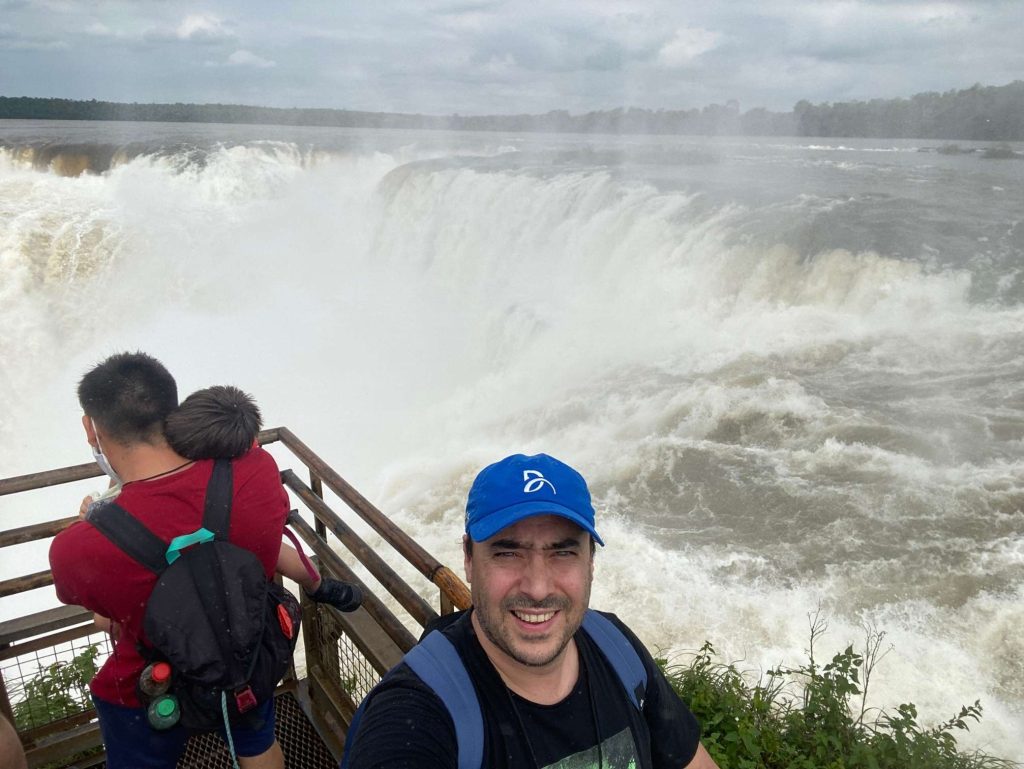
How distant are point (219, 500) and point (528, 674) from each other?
930 mm

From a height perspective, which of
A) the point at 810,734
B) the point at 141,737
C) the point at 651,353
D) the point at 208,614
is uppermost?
the point at 208,614

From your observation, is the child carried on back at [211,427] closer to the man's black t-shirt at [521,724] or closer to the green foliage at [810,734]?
the man's black t-shirt at [521,724]

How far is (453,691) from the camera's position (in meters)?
1.34

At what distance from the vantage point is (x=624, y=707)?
1467mm

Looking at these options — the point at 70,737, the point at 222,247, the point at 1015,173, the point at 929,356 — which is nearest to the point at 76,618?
the point at 70,737

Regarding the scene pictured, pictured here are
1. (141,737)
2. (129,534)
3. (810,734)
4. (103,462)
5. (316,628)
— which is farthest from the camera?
(810,734)

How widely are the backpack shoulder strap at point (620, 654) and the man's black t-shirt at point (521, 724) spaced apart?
0.01 metres

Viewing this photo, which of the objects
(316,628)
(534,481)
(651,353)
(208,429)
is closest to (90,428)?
(208,429)

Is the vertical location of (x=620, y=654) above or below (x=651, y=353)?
above

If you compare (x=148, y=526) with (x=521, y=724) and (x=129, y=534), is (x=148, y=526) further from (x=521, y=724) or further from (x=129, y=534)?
(x=521, y=724)

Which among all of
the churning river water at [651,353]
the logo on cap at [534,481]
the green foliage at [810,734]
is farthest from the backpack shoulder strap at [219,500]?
the churning river water at [651,353]

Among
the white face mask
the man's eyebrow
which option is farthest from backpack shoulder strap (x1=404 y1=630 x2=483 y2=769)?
the white face mask

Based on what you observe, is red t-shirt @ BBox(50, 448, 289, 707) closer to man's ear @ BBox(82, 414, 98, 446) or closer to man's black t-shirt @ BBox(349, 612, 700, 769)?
man's ear @ BBox(82, 414, 98, 446)

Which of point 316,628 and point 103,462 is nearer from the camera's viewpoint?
point 103,462
